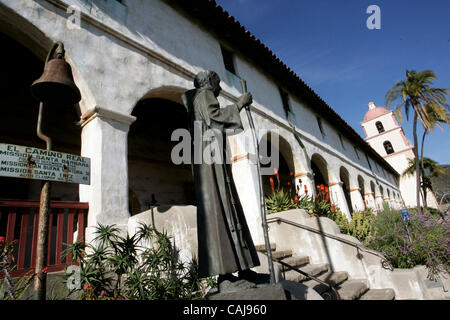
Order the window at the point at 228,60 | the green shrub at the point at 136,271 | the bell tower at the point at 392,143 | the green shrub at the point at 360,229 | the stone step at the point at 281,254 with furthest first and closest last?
the bell tower at the point at 392,143 < the window at the point at 228,60 < the green shrub at the point at 360,229 < the stone step at the point at 281,254 < the green shrub at the point at 136,271

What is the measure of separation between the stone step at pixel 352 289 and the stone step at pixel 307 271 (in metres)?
0.43

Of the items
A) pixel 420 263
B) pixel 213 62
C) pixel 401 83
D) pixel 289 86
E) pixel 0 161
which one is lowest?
pixel 420 263

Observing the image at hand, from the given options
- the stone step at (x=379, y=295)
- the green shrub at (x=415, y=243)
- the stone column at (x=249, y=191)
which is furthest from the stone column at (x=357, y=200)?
the stone step at (x=379, y=295)

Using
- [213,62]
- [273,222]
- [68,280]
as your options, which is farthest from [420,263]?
[213,62]

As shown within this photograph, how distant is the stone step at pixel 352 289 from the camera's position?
4043mm

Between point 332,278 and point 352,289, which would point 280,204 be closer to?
point 332,278

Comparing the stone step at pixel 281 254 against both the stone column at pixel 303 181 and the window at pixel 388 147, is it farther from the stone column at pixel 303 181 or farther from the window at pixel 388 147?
the window at pixel 388 147

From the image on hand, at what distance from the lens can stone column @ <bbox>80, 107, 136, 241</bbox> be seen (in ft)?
11.8

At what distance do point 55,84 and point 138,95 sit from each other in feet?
9.03

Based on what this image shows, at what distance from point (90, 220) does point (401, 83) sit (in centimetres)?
1847

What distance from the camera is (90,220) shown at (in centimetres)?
354

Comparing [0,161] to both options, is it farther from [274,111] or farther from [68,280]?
[274,111]

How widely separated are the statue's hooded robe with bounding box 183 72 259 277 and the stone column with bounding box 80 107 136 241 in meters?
1.90

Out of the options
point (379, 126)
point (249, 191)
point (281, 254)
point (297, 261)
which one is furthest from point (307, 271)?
point (379, 126)
